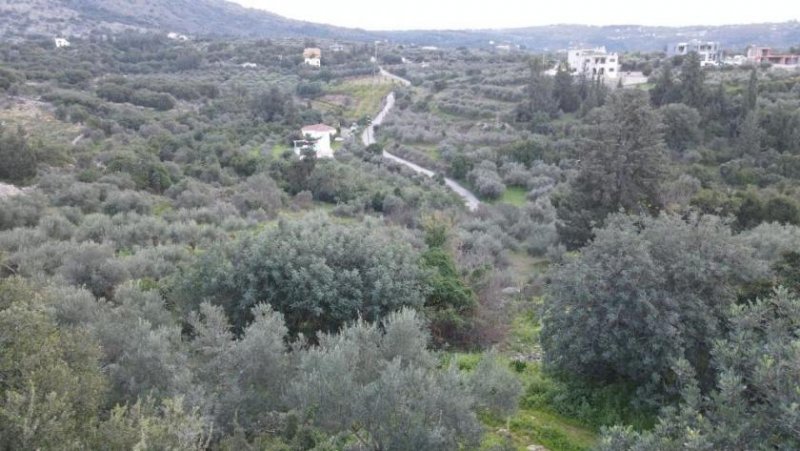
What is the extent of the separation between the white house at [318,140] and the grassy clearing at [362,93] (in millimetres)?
12792

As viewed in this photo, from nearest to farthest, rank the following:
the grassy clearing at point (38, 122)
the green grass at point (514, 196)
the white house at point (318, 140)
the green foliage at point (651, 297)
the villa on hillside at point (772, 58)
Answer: the green foliage at point (651, 297), the green grass at point (514, 196), the grassy clearing at point (38, 122), the white house at point (318, 140), the villa on hillside at point (772, 58)

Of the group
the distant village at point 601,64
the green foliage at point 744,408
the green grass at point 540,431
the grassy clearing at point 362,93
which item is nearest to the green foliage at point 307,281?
the green grass at point 540,431

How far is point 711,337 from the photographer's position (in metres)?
7.84

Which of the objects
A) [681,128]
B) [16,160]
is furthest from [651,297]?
[681,128]

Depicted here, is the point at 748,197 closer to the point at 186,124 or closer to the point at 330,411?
the point at 330,411

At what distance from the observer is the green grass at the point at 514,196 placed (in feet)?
113

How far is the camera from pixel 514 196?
117 feet

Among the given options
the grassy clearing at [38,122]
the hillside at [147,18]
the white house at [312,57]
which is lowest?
the grassy clearing at [38,122]

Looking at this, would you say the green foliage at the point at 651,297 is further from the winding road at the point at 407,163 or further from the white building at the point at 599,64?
the white building at the point at 599,64

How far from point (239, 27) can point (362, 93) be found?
364ft

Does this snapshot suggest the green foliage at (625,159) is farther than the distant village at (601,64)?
No

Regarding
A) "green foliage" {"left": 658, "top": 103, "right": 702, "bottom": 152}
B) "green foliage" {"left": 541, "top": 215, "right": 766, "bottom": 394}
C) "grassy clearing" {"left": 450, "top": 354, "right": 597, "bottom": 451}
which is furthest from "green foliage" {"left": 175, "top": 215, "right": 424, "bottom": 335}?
"green foliage" {"left": 658, "top": 103, "right": 702, "bottom": 152}

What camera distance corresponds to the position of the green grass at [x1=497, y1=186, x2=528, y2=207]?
34.5 meters

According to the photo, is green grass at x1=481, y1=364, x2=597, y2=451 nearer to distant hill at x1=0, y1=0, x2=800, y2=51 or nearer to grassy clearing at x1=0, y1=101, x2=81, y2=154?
grassy clearing at x1=0, y1=101, x2=81, y2=154
